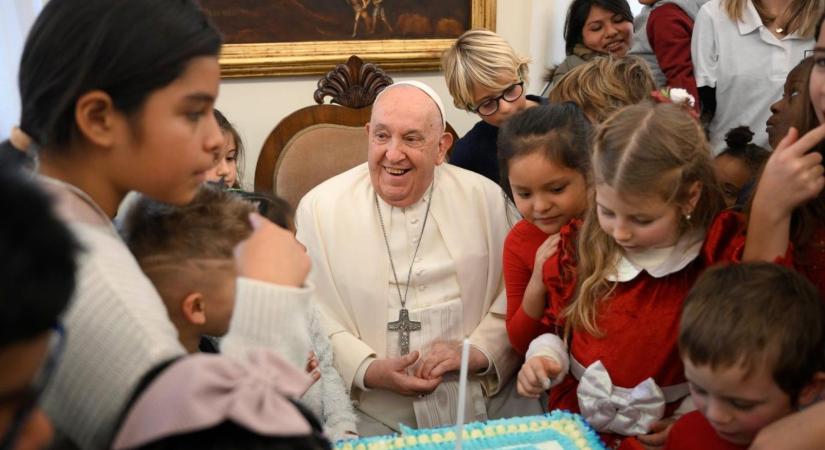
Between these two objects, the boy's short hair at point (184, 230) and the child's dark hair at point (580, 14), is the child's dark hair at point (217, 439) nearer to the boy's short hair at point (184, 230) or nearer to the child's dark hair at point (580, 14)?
the boy's short hair at point (184, 230)

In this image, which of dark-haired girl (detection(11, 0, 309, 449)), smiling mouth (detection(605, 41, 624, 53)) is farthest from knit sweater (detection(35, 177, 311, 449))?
smiling mouth (detection(605, 41, 624, 53))

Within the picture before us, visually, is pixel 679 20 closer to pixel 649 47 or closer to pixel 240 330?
pixel 649 47

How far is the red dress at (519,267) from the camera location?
2.30 meters

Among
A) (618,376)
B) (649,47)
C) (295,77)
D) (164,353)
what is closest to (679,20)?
(649,47)

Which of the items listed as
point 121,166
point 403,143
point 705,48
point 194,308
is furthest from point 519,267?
point 705,48

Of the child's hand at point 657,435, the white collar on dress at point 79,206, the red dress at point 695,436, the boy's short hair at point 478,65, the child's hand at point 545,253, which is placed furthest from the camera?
the boy's short hair at point 478,65

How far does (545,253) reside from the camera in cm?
217

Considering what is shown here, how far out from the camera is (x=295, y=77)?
14.0ft

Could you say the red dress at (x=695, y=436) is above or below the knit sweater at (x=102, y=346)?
below

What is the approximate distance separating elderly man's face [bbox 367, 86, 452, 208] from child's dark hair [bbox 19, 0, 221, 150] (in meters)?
1.45

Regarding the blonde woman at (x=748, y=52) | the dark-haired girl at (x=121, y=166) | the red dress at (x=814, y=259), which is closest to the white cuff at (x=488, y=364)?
the red dress at (x=814, y=259)

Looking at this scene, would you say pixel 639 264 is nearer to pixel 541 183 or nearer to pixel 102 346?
pixel 541 183

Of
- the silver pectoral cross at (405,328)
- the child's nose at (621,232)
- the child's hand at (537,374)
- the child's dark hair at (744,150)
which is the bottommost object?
the silver pectoral cross at (405,328)

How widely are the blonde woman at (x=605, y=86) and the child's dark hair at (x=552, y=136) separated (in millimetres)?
336
